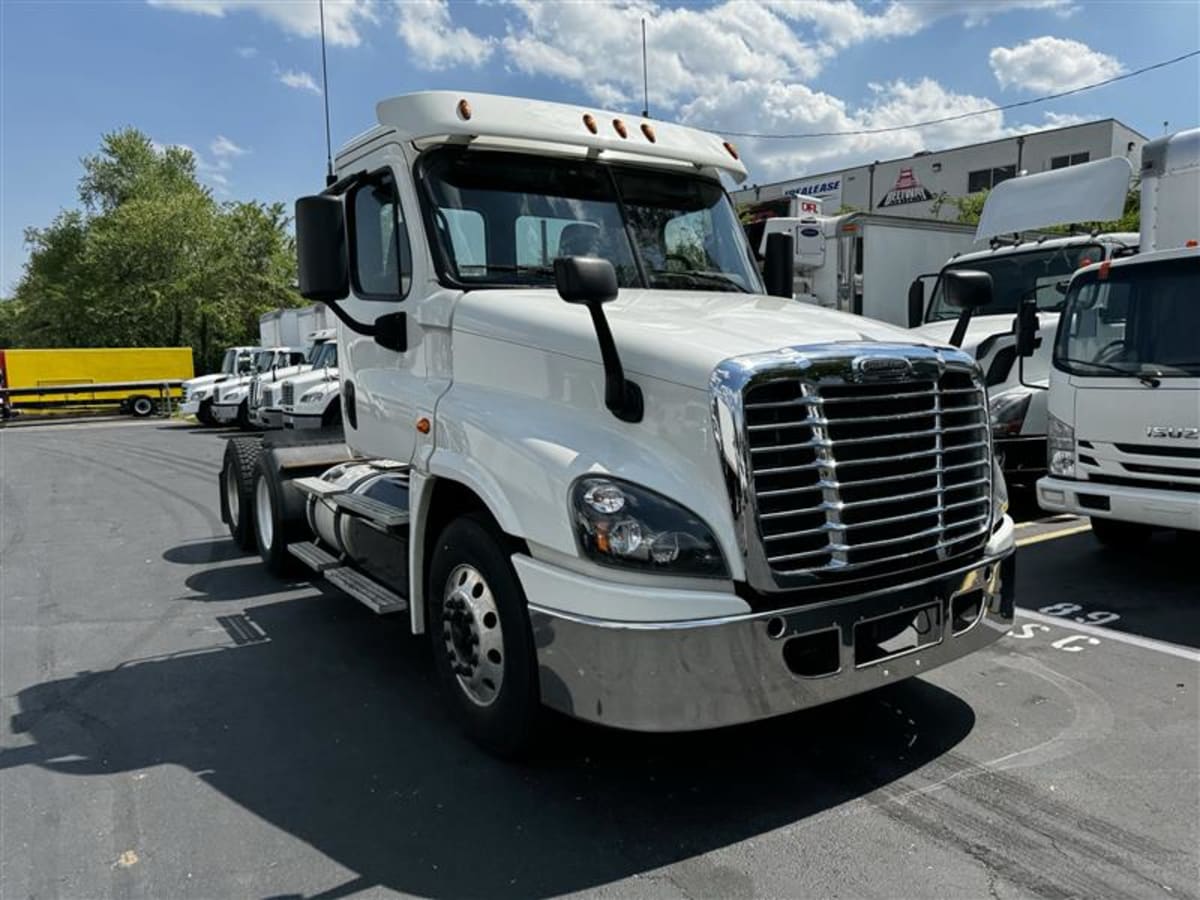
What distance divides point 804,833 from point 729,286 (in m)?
2.71

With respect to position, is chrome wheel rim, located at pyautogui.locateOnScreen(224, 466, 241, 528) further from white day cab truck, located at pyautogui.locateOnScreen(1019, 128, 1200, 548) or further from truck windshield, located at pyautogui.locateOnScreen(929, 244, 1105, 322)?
truck windshield, located at pyautogui.locateOnScreen(929, 244, 1105, 322)

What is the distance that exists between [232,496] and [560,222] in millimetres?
5209

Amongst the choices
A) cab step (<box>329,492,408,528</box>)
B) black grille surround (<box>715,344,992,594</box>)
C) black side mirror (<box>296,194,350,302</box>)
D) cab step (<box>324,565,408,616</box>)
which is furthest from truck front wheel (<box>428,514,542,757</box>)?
black side mirror (<box>296,194,350,302</box>)

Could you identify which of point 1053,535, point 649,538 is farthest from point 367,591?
point 1053,535

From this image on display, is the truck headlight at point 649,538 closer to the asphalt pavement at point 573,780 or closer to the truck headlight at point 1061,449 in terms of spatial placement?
the asphalt pavement at point 573,780

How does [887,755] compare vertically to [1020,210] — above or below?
below

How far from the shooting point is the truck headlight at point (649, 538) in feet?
10.2

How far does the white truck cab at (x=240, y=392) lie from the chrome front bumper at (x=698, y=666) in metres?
21.8

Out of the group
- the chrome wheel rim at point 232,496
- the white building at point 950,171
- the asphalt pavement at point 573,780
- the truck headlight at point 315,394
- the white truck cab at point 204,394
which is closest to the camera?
the asphalt pavement at point 573,780

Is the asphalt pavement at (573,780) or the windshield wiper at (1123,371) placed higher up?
the windshield wiper at (1123,371)

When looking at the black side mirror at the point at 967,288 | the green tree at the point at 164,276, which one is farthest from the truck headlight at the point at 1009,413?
the green tree at the point at 164,276

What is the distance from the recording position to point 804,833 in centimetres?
322

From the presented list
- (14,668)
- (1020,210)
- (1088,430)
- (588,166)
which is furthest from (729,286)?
(1020,210)

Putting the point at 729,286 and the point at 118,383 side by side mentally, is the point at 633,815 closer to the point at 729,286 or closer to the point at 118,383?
the point at 729,286
